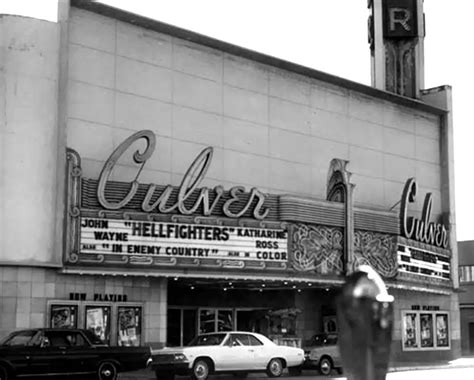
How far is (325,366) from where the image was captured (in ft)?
94.4

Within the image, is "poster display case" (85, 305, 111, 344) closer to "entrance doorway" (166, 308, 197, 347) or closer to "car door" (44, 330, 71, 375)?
"car door" (44, 330, 71, 375)

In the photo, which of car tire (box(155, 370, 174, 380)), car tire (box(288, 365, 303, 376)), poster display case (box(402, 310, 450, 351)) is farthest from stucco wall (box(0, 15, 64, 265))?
poster display case (box(402, 310, 450, 351))

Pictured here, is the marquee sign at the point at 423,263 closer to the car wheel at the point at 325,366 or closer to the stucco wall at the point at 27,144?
the car wheel at the point at 325,366

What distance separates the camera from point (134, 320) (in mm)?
26859

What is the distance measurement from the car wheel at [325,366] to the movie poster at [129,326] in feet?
19.9

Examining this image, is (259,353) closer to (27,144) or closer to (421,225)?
(27,144)

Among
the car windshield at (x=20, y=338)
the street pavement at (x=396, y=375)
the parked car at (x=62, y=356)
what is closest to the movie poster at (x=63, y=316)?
the street pavement at (x=396, y=375)

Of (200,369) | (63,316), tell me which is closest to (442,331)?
(200,369)

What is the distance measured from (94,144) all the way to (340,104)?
12023 mm

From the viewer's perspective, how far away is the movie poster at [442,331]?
39.3 meters

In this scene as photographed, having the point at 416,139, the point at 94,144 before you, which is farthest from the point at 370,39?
the point at 94,144

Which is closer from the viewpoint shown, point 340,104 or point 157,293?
point 157,293

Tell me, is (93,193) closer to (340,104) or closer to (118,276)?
(118,276)

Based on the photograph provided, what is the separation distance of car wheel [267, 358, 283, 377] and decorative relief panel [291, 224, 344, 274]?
14.3ft
